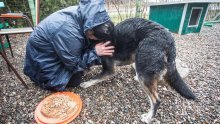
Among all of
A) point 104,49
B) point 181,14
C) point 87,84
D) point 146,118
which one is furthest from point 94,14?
point 181,14

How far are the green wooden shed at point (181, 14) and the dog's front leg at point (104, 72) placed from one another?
12.7 feet

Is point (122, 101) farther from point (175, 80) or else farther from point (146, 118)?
point (175, 80)

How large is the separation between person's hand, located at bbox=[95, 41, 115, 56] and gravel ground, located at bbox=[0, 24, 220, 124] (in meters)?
0.65

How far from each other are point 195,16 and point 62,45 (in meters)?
5.34

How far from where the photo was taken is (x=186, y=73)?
3092mm

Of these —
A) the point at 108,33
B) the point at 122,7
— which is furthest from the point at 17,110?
the point at 122,7

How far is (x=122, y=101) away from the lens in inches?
94.3

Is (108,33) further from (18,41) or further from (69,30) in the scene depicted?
(18,41)

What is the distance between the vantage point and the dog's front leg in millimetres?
2518

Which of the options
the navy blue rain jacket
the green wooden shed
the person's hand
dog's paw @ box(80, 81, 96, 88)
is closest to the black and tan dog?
the person's hand

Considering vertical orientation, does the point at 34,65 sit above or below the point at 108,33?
below

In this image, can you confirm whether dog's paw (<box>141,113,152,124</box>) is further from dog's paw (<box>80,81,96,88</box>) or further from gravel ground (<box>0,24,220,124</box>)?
dog's paw (<box>80,81,96,88</box>)

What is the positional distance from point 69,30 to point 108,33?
536 millimetres

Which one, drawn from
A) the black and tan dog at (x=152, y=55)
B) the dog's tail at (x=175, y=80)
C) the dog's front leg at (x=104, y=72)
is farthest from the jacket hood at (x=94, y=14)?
the dog's tail at (x=175, y=80)
